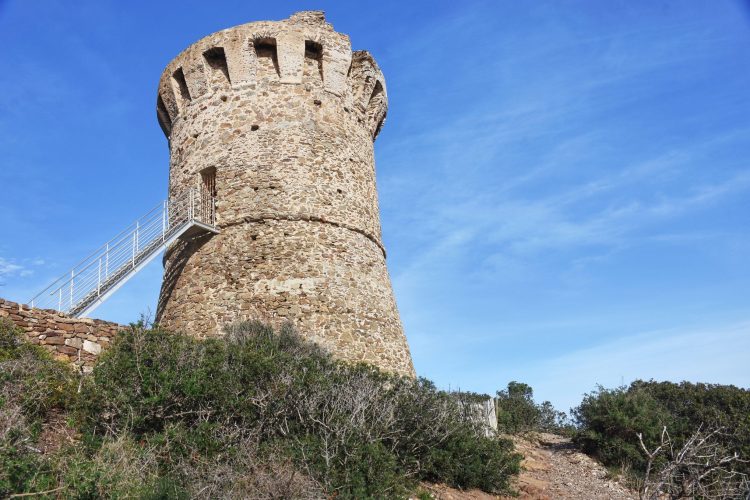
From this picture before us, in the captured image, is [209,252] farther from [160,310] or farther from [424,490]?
[424,490]

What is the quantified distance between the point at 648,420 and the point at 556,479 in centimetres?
341

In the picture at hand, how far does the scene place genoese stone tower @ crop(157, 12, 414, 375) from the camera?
1235 centimetres

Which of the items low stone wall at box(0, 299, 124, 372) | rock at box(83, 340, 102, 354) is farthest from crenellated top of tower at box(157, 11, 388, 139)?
rock at box(83, 340, 102, 354)

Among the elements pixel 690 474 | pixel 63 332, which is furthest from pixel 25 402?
pixel 690 474

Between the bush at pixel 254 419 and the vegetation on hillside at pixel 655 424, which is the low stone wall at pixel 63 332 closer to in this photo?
the bush at pixel 254 419

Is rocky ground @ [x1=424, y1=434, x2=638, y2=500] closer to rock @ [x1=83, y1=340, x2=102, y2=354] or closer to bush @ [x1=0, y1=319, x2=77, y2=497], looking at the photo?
bush @ [x1=0, y1=319, x2=77, y2=497]

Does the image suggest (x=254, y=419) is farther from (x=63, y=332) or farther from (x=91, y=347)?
(x=63, y=332)

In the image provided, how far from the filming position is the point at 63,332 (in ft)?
31.3

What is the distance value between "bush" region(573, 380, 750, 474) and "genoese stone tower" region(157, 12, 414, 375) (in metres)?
4.79

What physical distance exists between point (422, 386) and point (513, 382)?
14.0 meters

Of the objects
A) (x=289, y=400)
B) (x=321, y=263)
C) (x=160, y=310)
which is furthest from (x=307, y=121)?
(x=289, y=400)

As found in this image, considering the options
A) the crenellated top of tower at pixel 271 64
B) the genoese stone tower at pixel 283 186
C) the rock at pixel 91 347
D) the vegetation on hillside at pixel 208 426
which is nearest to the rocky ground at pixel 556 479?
the vegetation on hillside at pixel 208 426

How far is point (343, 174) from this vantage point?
45.0 ft

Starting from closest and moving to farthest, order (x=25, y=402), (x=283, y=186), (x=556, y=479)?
(x=25, y=402)
(x=556, y=479)
(x=283, y=186)
